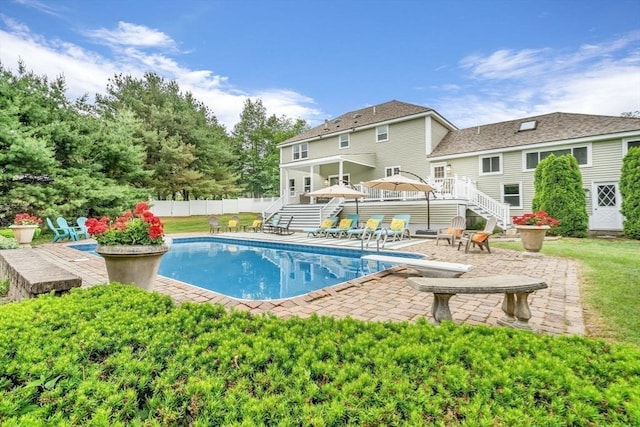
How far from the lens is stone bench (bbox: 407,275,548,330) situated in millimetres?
3299

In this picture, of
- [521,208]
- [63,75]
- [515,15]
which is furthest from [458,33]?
[63,75]

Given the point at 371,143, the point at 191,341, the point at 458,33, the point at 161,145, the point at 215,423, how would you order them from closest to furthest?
1. the point at 215,423
2. the point at 191,341
3. the point at 458,33
4. the point at 371,143
5. the point at 161,145

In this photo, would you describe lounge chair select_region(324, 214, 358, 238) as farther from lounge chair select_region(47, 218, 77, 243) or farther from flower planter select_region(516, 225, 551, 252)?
lounge chair select_region(47, 218, 77, 243)

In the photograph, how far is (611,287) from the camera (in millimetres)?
5355

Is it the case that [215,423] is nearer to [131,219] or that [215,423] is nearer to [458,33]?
[131,219]

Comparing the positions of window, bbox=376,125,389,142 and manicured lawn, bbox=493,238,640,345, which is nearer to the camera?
manicured lawn, bbox=493,238,640,345

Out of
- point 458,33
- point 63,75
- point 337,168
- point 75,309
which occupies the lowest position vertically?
point 75,309

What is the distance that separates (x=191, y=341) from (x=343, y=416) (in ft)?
4.81

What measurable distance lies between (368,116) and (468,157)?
26.4 ft

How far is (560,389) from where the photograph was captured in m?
1.87

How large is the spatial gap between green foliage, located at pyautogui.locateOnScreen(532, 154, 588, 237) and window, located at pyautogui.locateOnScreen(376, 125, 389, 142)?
9786mm

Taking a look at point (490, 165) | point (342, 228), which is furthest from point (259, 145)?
point (490, 165)

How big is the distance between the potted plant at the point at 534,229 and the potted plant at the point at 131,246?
29.3 ft

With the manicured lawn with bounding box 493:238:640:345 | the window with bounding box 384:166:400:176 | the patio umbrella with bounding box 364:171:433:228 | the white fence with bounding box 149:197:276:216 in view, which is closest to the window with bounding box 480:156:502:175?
the window with bounding box 384:166:400:176
